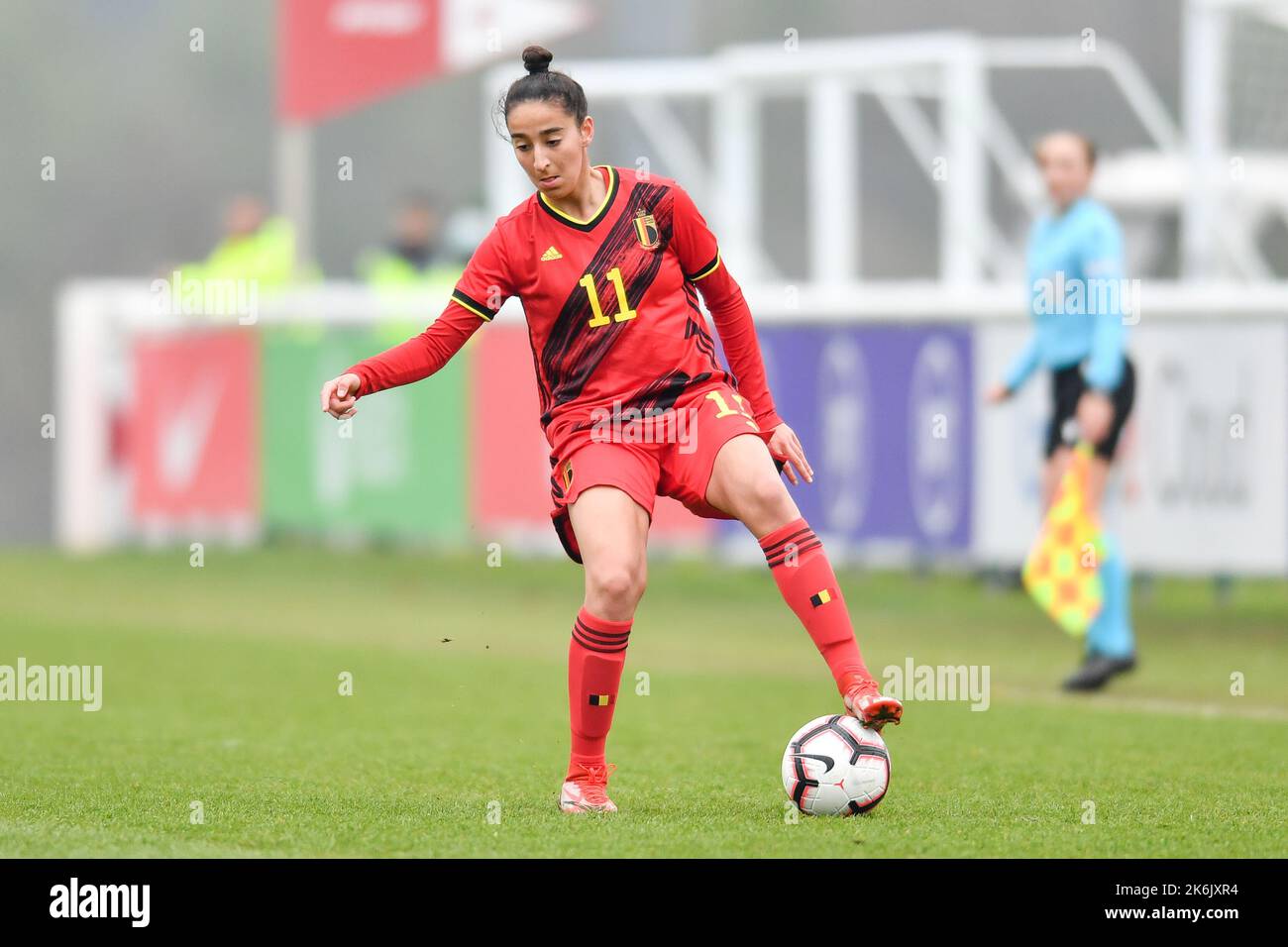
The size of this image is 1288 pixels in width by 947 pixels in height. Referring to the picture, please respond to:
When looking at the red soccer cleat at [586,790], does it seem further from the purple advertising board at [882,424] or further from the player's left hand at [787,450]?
the purple advertising board at [882,424]

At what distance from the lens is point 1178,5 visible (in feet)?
62.3

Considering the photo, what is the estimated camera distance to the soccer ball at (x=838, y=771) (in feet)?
17.2

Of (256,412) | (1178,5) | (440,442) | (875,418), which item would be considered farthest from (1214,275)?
(1178,5)

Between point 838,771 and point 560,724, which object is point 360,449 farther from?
point 838,771

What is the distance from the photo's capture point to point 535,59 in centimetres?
534

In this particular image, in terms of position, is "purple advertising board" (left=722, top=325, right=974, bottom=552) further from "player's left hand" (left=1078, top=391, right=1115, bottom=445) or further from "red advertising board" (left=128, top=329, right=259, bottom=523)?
"red advertising board" (left=128, top=329, right=259, bottom=523)

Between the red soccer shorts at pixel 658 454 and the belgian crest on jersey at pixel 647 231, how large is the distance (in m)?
0.40

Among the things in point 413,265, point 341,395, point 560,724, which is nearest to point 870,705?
point 341,395

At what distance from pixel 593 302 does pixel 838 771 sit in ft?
4.29

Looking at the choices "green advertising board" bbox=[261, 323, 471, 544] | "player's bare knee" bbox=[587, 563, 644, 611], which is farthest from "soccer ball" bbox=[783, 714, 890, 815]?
"green advertising board" bbox=[261, 323, 471, 544]

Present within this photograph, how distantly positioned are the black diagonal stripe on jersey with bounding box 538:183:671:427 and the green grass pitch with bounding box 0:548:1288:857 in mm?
1116

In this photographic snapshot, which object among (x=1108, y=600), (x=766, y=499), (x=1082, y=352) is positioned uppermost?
(x=1082, y=352)

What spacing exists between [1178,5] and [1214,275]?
7826 millimetres
